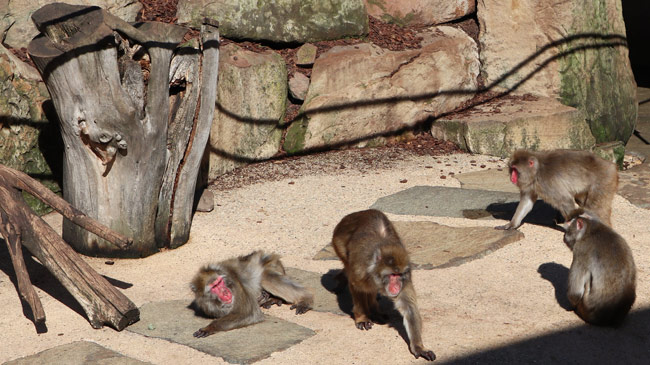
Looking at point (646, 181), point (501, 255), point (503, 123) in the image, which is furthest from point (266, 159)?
point (646, 181)

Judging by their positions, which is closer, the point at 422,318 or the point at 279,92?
Result: the point at 422,318

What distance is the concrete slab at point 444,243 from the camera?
6535 millimetres

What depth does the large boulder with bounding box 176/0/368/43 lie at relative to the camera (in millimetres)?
9430

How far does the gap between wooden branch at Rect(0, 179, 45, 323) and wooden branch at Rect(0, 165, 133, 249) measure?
0.08 m

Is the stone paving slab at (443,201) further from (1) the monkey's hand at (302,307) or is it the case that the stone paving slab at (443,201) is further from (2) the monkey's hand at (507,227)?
(1) the monkey's hand at (302,307)

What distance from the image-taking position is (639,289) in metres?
5.87

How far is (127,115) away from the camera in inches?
249

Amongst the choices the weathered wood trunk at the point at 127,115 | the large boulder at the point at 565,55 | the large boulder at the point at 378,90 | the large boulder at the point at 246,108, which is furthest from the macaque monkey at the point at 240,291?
the large boulder at the point at 565,55

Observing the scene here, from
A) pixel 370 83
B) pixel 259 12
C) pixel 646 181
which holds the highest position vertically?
pixel 259 12

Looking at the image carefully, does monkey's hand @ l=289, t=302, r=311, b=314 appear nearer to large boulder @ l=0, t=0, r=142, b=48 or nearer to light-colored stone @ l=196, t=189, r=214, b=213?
light-colored stone @ l=196, t=189, r=214, b=213

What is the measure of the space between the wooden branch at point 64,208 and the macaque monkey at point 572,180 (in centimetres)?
372

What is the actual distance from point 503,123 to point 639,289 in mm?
4434

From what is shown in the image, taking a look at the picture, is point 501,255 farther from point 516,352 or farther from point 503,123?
point 503,123

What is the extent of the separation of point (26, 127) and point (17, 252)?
2.55 m
